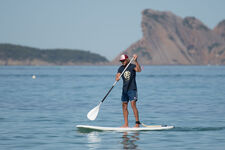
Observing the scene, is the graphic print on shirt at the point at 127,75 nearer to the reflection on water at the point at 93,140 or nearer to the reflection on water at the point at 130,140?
the reflection on water at the point at 130,140

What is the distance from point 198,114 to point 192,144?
824cm

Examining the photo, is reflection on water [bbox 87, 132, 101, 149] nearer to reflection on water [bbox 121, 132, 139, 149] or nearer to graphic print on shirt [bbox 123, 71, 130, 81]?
reflection on water [bbox 121, 132, 139, 149]

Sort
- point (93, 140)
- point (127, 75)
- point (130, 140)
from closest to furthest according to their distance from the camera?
1. point (130, 140)
2. point (93, 140)
3. point (127, 75)

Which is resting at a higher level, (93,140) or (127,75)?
(127,75)

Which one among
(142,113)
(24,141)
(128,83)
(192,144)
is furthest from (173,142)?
(142,113)

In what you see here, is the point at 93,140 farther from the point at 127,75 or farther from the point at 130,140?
the point at 127,75

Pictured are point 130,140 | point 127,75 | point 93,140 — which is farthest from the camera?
point 127,75

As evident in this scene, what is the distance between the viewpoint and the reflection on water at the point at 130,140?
12484 mm

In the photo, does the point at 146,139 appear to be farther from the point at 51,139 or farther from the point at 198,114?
the point at 198,114

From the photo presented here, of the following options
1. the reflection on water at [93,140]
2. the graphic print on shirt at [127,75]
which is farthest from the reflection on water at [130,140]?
the graphic print on shirt at [127,75]

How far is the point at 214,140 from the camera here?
1356cm

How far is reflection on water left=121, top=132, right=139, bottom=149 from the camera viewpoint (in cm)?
1248

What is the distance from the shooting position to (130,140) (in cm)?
1355

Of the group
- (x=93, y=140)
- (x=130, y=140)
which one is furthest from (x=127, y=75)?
(x=93, y=140)
